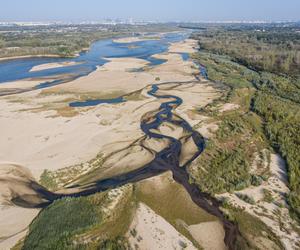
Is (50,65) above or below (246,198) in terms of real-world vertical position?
below

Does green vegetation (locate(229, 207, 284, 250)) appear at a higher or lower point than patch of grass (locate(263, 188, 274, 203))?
lower

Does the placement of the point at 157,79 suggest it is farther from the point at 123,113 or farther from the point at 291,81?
the point at 291,81

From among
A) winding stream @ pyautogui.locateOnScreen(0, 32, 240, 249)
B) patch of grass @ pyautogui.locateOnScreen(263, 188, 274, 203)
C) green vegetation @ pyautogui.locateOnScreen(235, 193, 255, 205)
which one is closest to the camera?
Answer: winding stream @ pyautogui.locateOnScreen(0, 32, 240, 249)

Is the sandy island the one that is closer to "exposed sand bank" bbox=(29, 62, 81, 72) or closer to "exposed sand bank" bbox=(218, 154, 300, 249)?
"exposed sand bank" bbox=(29, 62, 81, 72)

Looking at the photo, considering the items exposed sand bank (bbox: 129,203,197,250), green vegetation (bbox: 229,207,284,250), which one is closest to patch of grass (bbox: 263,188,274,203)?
green vegetation (bbox: 229,207,284,250)

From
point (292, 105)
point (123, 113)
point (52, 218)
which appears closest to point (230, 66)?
point (292, 105)

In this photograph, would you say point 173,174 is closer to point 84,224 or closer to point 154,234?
point 154,234

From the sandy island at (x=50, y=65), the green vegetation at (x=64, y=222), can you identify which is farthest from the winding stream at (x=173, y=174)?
the sandy island at (x=50, y=65)

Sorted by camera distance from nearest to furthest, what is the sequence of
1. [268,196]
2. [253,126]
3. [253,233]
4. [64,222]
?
[253,233], [64,222], [268,196], [253,126]

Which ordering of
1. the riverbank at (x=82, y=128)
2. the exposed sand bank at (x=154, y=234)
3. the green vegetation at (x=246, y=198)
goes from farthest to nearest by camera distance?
the riverbank at (x=82, y=128) → the green vegetation at (x=246, y=198) → the exposed sand bank at (x=154, y=234)

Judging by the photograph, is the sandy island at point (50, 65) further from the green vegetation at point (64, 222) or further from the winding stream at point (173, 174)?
the green vegetation at point (64, 222)

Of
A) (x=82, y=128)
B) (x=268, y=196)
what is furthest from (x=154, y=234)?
(x=82, y=128)
